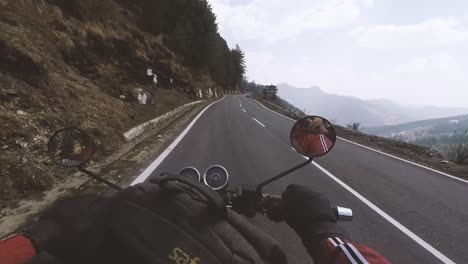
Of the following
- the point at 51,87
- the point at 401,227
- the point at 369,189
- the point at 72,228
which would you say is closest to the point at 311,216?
the point at 72,228

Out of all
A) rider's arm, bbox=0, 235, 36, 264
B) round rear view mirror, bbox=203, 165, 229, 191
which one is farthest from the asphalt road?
rider's arm, bbox=0, 235, 36, 264

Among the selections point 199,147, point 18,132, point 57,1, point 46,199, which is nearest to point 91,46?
point 57,1

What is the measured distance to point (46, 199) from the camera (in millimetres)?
4219

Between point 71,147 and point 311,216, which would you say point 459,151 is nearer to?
point 311,216

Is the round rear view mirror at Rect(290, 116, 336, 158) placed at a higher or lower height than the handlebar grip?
higher

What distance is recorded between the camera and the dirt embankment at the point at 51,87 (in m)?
4.83

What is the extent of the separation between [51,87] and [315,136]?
7563mm

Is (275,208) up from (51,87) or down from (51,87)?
up

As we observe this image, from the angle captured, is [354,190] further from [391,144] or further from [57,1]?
[57,1]

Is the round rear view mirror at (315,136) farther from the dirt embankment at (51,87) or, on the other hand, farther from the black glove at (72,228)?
the dirt embankment at (51,87)

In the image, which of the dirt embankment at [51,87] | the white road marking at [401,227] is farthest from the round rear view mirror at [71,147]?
the white road marking at [401,227]

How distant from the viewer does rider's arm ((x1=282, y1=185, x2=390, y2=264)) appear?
1.21 m

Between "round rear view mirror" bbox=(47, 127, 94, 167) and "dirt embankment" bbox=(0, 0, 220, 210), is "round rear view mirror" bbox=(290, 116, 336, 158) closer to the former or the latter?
"round rear view mirror" bbox=(47, 127, 94, 167)

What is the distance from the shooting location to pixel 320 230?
56.1 inches
